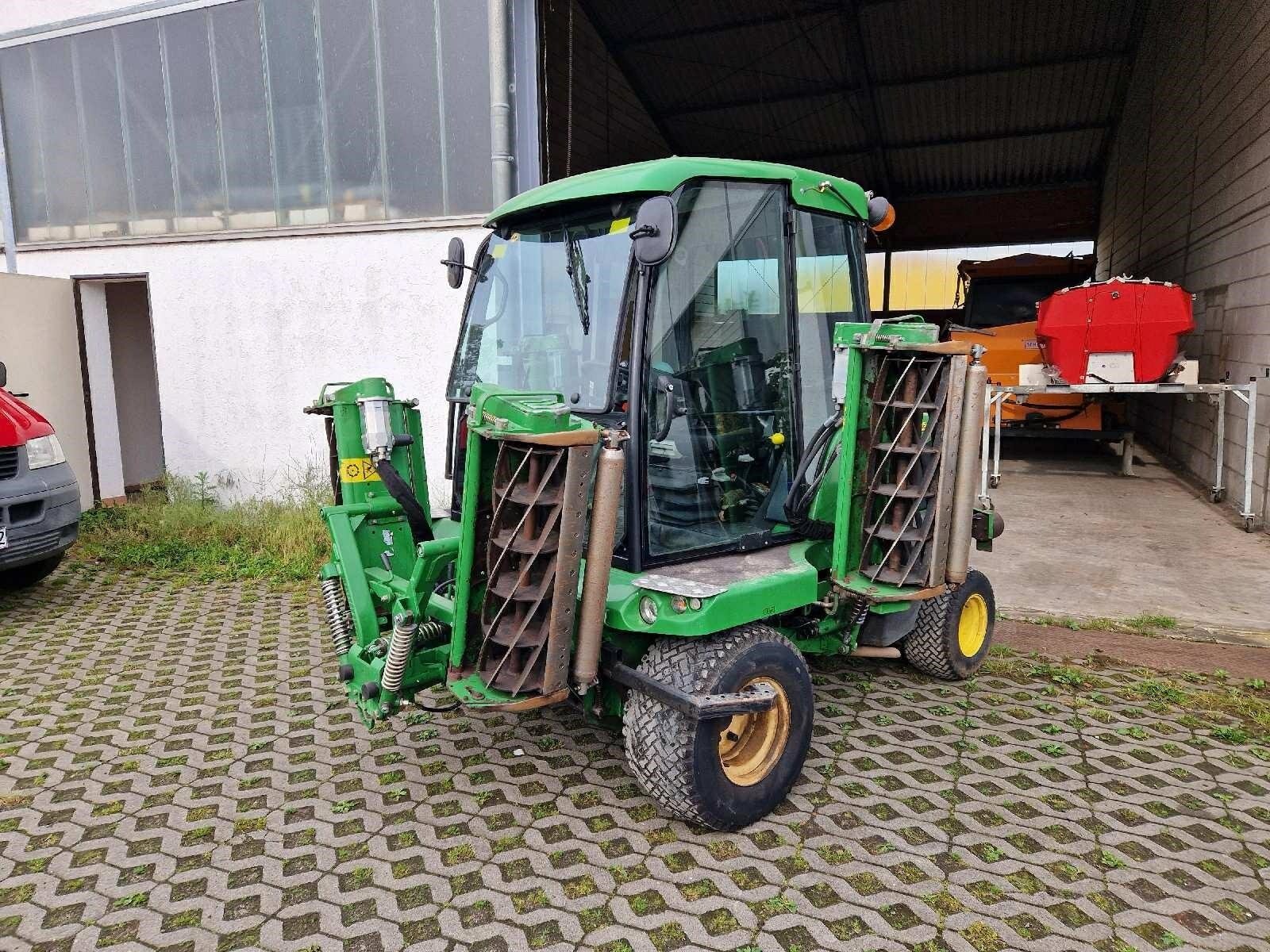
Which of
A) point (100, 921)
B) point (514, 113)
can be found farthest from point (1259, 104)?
point (100, 921)

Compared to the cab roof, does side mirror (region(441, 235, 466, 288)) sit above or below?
below

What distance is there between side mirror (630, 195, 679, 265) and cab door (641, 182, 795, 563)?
0.25 meters

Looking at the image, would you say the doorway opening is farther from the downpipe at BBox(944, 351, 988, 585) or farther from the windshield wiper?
the downpipe at BBox(944, 351, 988, 585)

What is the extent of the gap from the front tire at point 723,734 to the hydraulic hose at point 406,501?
115cm

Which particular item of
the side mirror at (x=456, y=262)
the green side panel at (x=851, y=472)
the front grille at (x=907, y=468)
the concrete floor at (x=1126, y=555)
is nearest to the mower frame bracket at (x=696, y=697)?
the green side panel at (x=851, y=472)

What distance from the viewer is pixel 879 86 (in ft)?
46.0

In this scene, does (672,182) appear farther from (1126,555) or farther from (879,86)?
(879,86)

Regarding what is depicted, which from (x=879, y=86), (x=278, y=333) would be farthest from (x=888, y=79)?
(x=278, y=333)

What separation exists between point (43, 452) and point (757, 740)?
543cm

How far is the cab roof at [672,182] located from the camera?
299 cm

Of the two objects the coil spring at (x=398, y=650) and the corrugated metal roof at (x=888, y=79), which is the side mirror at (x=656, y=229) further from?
the corrugated metal roof at (x=888, y=79)

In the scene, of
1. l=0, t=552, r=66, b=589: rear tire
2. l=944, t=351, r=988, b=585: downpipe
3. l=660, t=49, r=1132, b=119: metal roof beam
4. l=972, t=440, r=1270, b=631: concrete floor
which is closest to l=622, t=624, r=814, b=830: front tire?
l=944, t=351, r=988, b=585: downpipe

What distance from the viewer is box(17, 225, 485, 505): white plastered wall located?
7.46 metres

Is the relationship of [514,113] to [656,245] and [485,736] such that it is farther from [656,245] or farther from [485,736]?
[485,736]
